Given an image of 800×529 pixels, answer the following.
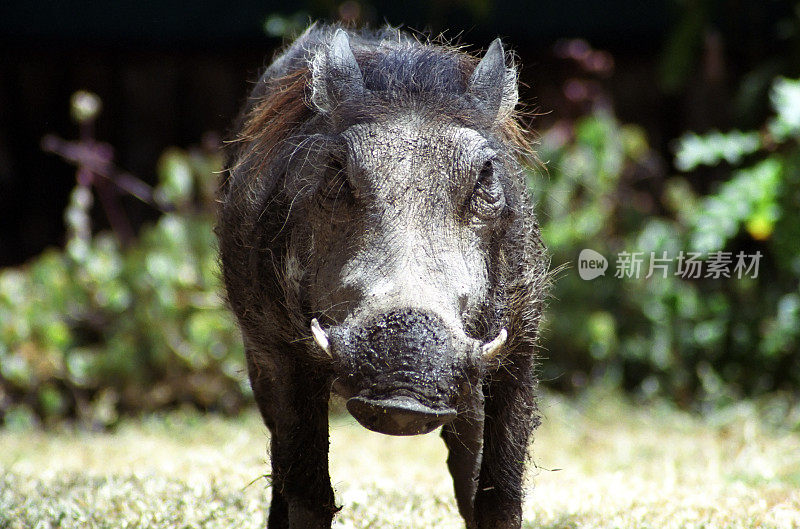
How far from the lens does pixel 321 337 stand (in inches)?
93.9

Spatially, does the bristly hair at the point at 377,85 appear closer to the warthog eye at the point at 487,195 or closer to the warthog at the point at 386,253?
the warthog at the point at 386,253

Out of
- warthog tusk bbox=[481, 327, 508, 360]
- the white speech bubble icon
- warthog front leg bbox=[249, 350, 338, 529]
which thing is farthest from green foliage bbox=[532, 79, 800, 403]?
warthog tusk bbox=[481, 327, 508, 360]

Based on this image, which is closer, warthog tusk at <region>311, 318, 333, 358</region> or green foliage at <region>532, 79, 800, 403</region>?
warthog tusk at <region>311, 318, 333, 358</region>

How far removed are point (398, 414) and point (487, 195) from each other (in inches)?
31.1

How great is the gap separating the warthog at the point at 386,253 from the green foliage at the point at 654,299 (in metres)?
3.25

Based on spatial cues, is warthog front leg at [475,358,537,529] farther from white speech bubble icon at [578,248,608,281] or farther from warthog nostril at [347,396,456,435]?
white speech bubble icon at [578,248,608,281]

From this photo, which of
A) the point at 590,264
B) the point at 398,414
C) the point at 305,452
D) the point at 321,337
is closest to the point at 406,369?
the point at 398,414

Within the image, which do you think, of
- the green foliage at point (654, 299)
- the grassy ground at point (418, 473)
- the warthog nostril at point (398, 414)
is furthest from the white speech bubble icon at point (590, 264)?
the warthog nostril at point (398, 414)

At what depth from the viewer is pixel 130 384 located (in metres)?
6.03

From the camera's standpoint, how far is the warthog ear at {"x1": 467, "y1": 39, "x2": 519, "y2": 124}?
285 centimetres

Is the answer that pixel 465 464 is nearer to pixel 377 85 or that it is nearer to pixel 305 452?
pixel 305 452

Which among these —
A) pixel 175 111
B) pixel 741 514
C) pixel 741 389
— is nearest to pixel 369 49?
pixel 741 514

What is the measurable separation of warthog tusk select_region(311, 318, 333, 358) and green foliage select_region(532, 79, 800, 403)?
3859mm

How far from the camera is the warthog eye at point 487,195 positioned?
266cm
